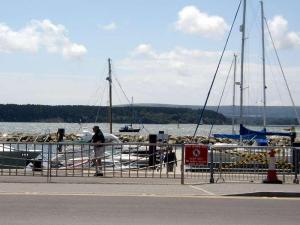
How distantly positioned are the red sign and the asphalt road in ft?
11.0

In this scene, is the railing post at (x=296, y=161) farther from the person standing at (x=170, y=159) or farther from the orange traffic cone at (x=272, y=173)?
the person standing at (x=170, y=159)

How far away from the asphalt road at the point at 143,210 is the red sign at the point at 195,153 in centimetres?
336

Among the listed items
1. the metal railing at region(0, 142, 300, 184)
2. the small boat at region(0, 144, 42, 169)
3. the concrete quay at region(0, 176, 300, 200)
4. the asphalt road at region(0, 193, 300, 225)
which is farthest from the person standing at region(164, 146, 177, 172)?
the asphalt road at region(0, 193, 300, 225)

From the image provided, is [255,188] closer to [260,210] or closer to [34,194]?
[260,210]

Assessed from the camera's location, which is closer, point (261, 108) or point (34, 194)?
point (34, 194)

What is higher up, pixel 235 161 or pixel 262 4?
pixel 262 4

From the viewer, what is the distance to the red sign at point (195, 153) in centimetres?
1883

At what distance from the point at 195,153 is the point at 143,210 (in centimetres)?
593

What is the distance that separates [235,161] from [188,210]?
27.0 feet

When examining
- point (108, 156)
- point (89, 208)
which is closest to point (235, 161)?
point (108, 156)

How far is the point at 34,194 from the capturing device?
15.3 m

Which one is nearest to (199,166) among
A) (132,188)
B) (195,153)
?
(195,153)

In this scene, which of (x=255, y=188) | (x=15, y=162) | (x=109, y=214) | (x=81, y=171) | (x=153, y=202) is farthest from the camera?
(x=15, y=162)

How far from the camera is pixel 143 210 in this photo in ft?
43.2
